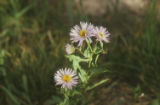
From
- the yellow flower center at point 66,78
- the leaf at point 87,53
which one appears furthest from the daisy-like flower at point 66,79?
the leaf at point 87,53

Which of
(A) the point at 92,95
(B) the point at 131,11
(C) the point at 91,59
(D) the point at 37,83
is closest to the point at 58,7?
(B) the point at 131,11

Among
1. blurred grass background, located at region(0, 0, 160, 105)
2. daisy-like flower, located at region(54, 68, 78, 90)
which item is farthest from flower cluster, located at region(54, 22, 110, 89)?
blurred grass background, located at region(0, 0, 160, 105)

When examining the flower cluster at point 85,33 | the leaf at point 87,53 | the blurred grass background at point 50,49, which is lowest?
the leaf at point 87,53

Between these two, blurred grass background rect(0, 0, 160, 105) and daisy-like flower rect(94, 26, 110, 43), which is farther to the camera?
blurred grass background rect(0, 0, 160, 105)

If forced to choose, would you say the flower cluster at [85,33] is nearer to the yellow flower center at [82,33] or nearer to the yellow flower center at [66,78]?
the yellow flower center at [82,33]

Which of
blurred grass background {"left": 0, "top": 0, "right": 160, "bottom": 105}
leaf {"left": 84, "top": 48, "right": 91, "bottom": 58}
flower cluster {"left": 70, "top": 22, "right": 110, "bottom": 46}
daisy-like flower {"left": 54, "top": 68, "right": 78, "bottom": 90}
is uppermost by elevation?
blurred grass background {"left": 0, "top": 0, "right": 160, "bottom": 105}

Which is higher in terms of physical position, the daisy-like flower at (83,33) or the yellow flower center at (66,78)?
the daisy-like flower at (83,33)

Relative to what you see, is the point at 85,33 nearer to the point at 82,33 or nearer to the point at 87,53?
the point at 82,33

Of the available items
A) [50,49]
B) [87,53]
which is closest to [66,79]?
[87,53]

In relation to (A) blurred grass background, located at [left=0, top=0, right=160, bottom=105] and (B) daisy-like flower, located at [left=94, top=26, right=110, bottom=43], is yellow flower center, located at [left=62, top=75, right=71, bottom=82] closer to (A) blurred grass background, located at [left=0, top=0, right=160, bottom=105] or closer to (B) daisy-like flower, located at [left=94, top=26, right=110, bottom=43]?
(B) daisy-like flower, located at [left=94, top=26, right=110, bottom=43]
